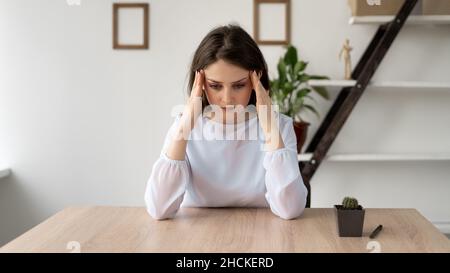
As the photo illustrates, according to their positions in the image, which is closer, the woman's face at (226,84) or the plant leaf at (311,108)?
the woman's face at (226,84)

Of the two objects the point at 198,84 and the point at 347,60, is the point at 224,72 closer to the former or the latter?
the point at 198,84

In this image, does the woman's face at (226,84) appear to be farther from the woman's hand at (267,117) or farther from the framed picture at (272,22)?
the framed picture at (272,22)

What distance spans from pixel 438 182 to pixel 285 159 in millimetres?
1968

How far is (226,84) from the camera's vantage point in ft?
4.87

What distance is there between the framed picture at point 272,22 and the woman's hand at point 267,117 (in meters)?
1.54

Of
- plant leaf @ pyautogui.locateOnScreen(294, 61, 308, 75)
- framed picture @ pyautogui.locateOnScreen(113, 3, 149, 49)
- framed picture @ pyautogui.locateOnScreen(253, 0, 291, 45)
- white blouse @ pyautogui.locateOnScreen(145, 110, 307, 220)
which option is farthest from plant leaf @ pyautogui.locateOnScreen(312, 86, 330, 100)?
white blouse @ pyautogui.locateOnScreen(145, 110, 307, 220)

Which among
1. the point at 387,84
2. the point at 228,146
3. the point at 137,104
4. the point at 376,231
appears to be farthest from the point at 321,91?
the point at 376,231

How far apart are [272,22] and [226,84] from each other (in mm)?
1671

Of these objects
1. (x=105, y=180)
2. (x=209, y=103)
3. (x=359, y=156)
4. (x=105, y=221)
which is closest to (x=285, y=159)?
(x=209, y=103)

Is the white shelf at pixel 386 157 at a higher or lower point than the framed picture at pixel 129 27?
lower

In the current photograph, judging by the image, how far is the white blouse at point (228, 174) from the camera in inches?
56.8

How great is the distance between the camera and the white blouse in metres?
1.44

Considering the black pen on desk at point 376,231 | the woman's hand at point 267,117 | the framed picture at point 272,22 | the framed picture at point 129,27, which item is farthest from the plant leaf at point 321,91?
the black pen on desk at point 376,231
